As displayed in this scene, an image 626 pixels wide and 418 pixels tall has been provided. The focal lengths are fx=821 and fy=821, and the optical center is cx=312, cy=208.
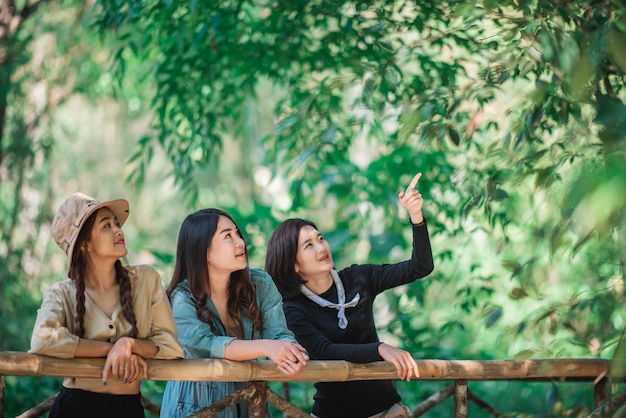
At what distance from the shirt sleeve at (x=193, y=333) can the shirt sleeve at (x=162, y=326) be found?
107 mm

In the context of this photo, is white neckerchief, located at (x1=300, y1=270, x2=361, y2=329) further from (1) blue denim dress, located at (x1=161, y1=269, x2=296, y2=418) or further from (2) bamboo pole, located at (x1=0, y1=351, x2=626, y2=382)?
(2) bamboo pole, located at (x1=0, y1=351, x2=626, y2=382)

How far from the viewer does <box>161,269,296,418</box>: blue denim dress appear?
218 cm

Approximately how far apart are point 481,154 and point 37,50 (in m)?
4.04

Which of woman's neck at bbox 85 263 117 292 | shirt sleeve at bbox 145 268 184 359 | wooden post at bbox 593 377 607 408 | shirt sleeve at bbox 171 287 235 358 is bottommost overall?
wooden post at bbox 593 377 607 408

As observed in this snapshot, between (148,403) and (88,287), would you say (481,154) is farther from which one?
(88,287)

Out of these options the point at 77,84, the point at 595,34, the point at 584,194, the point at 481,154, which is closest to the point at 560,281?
the point at 481,154

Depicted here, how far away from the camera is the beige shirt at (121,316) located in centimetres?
197

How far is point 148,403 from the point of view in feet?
8.77

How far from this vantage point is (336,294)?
2.59m

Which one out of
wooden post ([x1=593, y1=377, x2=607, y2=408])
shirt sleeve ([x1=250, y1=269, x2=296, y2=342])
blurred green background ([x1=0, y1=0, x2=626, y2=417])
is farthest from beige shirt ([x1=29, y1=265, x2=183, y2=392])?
wooden post ([x1=593, y1=377, x2=607, y2=408])

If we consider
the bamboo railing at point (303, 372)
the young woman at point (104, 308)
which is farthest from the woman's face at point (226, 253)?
the bamboo railing at point (303, 372)

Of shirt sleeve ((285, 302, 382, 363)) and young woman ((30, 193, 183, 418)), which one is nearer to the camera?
young woman ((30, 193, 183, 418))

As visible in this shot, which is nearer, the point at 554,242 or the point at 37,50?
the point at 554,242

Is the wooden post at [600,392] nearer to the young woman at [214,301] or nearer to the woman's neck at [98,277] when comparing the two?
the young woman at [214,301]
